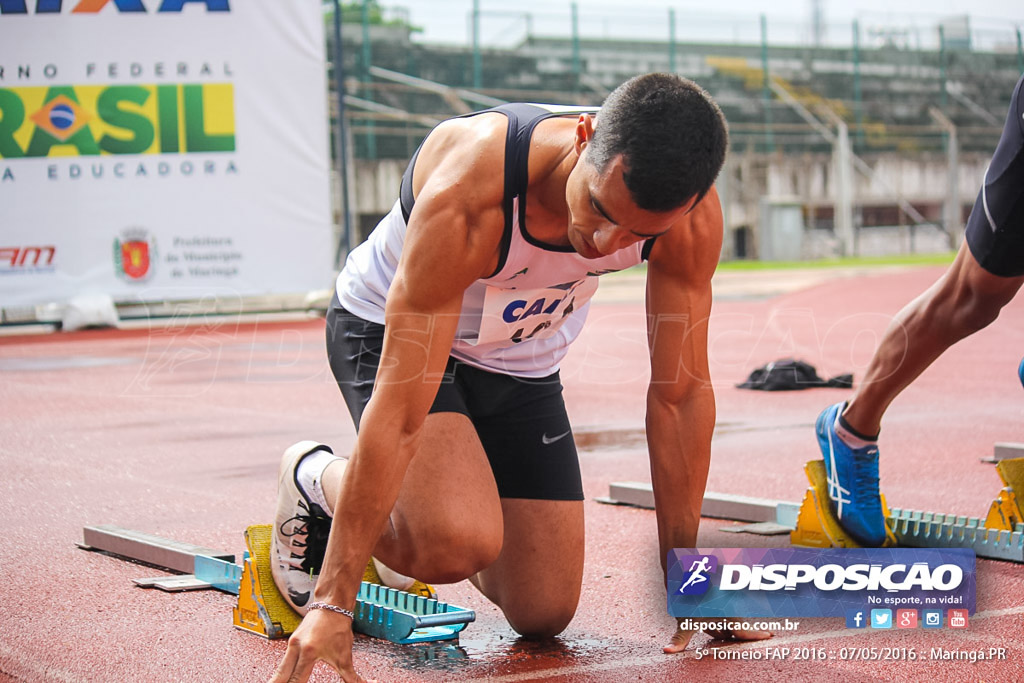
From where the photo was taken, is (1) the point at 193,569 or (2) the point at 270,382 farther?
(2) the point at 270,382

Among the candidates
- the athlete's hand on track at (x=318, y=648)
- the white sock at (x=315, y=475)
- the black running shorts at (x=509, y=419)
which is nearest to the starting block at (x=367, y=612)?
the white sock at (x=315, y=475)

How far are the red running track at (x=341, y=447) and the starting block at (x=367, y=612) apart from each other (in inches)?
2.2

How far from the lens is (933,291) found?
373 cm

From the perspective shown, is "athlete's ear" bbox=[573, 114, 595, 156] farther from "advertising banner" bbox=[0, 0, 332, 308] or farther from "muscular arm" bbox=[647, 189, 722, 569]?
Result: "advertising banner" bbox=[0, 0, 332, 308]

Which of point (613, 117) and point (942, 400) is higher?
point (613, 117)

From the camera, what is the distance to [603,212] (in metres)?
2.34

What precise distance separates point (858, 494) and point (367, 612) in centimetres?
165

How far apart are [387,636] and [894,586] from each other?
52.4 inches

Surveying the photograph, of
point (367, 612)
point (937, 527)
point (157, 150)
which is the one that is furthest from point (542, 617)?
point (157, 150)

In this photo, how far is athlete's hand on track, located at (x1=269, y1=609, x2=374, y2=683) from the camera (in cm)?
231

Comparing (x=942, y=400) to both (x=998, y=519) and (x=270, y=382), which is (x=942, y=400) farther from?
(x=270, y=382)

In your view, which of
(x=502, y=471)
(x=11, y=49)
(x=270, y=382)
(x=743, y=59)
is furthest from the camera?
(x=743, y=59)

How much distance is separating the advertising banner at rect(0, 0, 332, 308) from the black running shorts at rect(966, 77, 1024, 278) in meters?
Answer: 12.2

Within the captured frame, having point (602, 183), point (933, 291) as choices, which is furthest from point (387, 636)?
point (933, 291)
